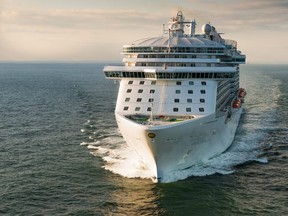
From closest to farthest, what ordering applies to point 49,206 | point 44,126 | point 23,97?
point 49,206
point 44,126
point 23,97

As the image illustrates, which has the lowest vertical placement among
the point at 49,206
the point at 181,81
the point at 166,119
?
the point at 49,206

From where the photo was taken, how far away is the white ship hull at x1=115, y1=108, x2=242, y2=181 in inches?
1303

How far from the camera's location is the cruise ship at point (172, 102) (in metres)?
34.2

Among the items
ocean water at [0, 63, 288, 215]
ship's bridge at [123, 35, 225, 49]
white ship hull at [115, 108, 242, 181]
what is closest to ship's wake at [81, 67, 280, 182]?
ocean water at [0, 63, 288, 215]

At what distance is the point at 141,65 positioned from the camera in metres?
43.8

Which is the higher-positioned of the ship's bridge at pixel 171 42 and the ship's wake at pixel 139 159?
the ship's bridge at pixel 171 42

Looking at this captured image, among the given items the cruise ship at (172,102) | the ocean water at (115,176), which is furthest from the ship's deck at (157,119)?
the ocean water at (115,176)

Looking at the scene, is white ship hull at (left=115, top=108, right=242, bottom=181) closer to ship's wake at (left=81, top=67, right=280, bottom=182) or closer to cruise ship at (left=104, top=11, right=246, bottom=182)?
cruise ship at (left=104, top=11, right=246, bottom=182)

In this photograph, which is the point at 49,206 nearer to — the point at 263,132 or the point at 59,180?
the point at 59,180

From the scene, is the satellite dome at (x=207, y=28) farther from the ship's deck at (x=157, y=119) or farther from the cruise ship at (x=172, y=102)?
the ship's deck at (x=157, y=119)

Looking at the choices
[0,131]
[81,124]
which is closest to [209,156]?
[81,124]

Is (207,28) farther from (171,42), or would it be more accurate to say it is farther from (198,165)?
(198,165)

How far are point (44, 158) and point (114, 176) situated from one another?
1016 centimetres

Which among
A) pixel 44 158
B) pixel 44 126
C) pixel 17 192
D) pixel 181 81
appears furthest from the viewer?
pixel 44 126
